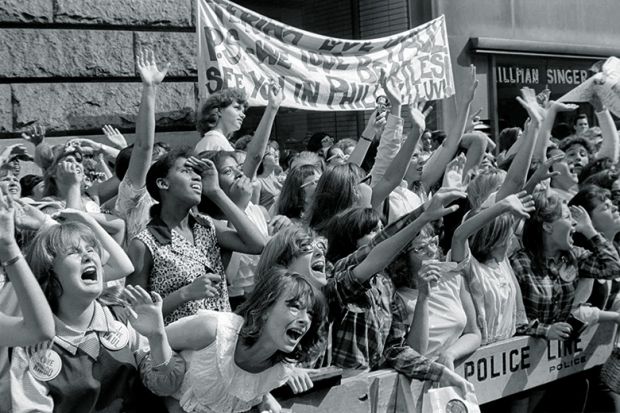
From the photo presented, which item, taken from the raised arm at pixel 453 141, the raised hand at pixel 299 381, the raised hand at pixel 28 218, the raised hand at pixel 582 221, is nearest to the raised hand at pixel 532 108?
the raised arm at pixel 453 141

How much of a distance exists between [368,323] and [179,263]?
3.06 feet

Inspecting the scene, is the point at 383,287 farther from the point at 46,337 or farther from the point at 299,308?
the point at 46,337

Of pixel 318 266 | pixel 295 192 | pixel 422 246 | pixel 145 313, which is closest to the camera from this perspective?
pixel 145 313

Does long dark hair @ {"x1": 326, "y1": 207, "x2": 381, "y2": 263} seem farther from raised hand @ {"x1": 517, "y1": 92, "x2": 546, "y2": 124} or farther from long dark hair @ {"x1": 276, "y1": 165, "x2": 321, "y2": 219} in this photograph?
raised hand @ {"x1": 517, "y1": 92, "x2": 546, "y2": 124}

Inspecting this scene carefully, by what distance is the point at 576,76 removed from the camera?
13.1 m

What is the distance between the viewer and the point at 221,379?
3.50 m

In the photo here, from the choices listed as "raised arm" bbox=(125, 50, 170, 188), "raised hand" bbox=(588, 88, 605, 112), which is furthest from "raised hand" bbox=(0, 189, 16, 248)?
"raised hand" bbox=(588, 88, 605, 112)

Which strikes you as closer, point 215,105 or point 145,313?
point 145,313

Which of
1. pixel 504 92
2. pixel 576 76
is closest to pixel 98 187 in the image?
pixel 504 92

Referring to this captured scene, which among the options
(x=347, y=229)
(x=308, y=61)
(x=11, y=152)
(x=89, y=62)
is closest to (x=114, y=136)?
(x=89, y=62)

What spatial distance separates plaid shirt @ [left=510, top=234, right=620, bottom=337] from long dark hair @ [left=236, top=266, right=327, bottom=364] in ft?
7.41

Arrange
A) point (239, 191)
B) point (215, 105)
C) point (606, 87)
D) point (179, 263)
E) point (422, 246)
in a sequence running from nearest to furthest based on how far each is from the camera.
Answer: point (179, 263)
point (422, 246)
point (239, 191)
point (215, 105)
point (606, 87)

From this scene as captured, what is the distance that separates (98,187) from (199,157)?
119 cm

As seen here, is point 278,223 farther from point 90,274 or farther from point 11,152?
point 90,274
